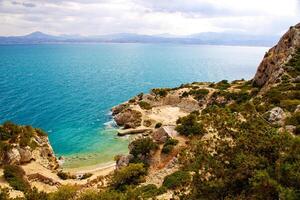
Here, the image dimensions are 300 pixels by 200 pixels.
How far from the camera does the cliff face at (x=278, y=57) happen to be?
2494 inches

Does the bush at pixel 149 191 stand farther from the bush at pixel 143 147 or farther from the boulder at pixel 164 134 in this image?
the boulder at pixel 164 134

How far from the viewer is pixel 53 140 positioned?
211 feet

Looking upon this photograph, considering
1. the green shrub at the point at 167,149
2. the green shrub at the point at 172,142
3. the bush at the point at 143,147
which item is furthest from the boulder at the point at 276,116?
the bush at the point at 143,147

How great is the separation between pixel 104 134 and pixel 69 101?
36.9 metres

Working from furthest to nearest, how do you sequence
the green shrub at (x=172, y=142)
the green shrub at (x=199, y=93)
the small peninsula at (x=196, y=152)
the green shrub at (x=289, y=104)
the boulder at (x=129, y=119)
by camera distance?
the green shrub at (x=199, y=93), the boulder at (x=129, y=119), the green shrub at (x=289, y=104), the green shrub at (x=172, y=142), the small peninsula at (x=196, y=152)

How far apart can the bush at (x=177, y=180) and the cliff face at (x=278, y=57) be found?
1580 inches

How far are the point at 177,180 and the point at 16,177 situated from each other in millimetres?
19894

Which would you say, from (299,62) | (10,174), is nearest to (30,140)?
(10,174)

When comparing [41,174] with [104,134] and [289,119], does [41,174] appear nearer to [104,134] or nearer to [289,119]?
[104,134]

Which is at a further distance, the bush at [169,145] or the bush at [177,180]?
the bush at [169,145]

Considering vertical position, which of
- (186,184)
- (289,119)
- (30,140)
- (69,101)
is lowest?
(69,101)

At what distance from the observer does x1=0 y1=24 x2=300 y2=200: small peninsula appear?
18.2 meters

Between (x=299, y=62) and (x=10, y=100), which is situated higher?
(x=299, y=62)

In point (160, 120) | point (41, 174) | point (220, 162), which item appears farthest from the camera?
point (160, 120)
